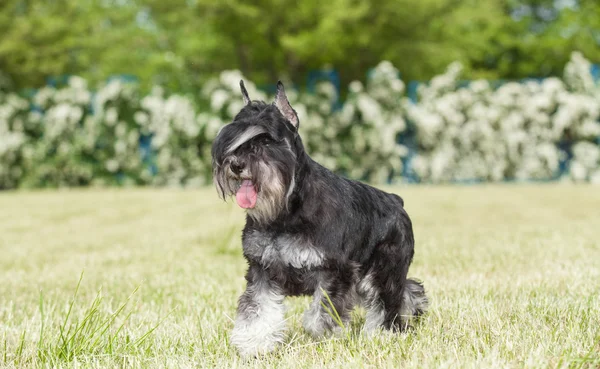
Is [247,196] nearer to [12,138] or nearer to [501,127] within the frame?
[12,138]

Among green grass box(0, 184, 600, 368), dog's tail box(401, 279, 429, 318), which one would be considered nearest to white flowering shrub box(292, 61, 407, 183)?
green grass box(0, 184, 600, 368)

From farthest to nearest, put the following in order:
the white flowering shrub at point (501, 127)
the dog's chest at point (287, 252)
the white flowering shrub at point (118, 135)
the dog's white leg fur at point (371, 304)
Answer: the white flowering shrub at point (501, 127) → the white flowering shrub at point (118, 135) → the dog's white leg fur at point (371, 304) → the dog's chest at point (287, 252)

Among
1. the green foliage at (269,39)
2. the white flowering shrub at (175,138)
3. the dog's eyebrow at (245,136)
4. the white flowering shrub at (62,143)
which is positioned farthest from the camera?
the green foliage at (269,39)

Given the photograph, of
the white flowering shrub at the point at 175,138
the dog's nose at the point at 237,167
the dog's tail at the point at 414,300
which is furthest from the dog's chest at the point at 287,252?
the white flowering shrub at the point at 175,138

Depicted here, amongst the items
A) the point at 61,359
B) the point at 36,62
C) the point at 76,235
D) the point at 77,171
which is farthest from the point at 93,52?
the point at 61,359

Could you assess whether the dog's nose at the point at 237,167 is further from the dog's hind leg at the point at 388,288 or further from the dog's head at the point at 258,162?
the dog's hind leg at the point at 388,288

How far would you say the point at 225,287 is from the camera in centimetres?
527

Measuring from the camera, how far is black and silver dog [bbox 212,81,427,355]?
3.15 meters

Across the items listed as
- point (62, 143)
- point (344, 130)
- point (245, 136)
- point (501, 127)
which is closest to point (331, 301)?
point (245, 136)

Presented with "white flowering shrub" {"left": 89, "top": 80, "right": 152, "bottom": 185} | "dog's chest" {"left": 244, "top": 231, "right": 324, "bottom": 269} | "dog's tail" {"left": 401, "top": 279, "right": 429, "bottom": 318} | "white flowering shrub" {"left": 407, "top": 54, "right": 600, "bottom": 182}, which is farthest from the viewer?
"white flowering shrub" {"left": 407, "top": 54, "right": 600, "bottom": 182}

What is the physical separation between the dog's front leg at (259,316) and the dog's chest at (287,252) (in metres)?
0.10

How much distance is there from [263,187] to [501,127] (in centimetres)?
1336

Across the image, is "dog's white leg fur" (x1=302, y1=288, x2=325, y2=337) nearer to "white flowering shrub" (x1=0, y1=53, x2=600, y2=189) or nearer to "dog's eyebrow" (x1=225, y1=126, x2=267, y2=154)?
"dog's eyebrow" (x1=225, y1=126, x2=267, y2=154)

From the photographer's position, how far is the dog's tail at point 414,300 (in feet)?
12.5
